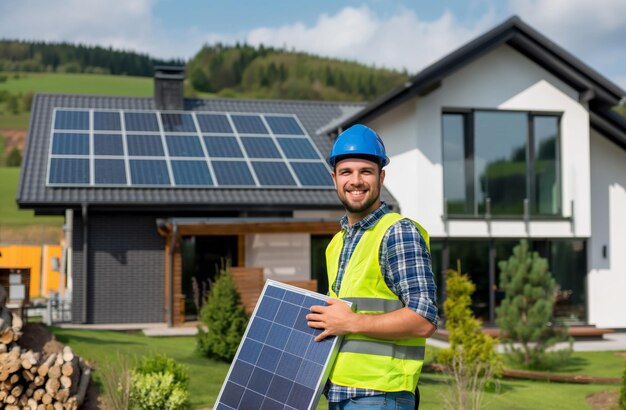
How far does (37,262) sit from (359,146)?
24087mm

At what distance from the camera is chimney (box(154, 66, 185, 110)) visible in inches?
907

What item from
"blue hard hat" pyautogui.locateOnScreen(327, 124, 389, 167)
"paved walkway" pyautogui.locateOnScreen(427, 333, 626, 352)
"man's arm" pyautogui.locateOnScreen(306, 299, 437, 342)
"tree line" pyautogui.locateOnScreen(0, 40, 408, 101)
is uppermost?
"tree line" pyautogui.locateOnScreen(0, 40, 408, 101)

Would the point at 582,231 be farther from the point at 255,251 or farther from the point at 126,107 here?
the point at 126,107

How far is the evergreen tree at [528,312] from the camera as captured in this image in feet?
45.1

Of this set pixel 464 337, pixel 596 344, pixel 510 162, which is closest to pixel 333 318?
pixel 464 337

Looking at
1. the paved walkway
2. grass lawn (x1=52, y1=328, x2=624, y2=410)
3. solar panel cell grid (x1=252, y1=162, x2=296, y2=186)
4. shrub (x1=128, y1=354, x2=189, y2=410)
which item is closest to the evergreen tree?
grass lawn (x1=52, y1=328, x2=624, y2=410)

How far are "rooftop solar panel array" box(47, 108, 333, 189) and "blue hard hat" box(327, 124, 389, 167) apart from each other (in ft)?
51.0

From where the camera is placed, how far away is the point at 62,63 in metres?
87.8

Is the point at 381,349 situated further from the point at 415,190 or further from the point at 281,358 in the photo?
the point at 415,190

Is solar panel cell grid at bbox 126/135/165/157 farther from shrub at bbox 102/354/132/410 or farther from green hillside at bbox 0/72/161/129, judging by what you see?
green hillside at bbox 0/72/161/129

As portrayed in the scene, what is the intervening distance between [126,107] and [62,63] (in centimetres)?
6868

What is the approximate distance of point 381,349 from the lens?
136 inches

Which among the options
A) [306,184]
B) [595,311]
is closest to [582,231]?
[595,311]

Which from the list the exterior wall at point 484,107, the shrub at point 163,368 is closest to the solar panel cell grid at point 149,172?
the exterior wall at point 484,107
